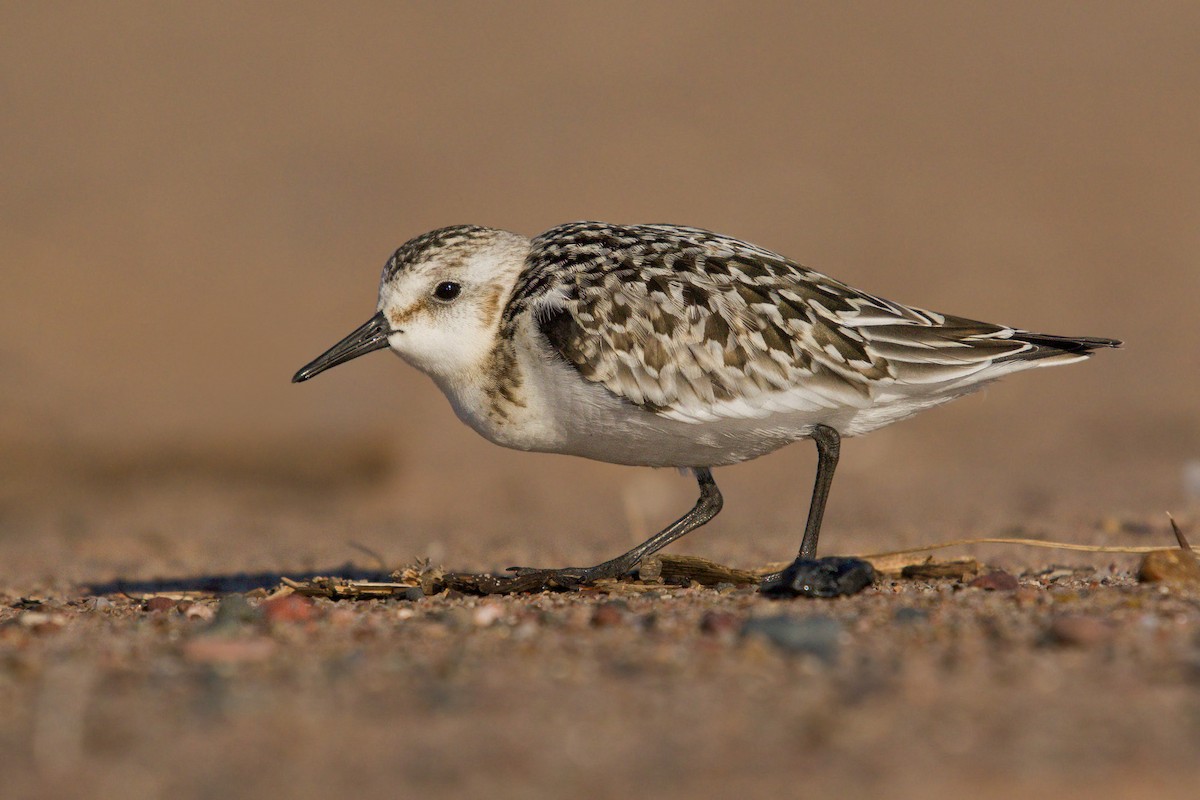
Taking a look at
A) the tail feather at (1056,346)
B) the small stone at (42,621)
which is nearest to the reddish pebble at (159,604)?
the small stone at (42,621)

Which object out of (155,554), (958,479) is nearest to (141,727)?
(155,554)

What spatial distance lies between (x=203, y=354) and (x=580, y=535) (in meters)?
6.07

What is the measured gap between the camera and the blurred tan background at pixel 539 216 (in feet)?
35.1

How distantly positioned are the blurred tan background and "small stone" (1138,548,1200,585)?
2.08 metres

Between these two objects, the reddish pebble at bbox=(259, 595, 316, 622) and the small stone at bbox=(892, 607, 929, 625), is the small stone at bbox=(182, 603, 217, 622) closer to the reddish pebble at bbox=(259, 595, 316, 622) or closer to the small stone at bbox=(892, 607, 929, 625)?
the reddish pebble at bbox=(259, 595, 316, 622)

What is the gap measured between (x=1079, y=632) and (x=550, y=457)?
27.2ft

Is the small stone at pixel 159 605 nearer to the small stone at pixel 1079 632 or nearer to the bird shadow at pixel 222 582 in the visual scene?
the bird shadow at pixel 222 582

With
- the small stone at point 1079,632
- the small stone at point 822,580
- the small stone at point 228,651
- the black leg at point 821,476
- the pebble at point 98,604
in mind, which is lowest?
the small stone at point 228,651

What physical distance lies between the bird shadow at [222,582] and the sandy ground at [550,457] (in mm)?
50

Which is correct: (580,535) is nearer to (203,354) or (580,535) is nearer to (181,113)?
(203,354)

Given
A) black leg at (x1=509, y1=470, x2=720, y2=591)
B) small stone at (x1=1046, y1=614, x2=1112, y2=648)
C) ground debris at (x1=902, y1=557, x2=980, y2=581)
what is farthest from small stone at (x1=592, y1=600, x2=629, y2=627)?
ground debris at (x1=902, y1=557, x2=980, y2=581)

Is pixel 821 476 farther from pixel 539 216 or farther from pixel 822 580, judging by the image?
pixel 539 216

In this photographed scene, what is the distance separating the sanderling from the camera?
18.1 ft

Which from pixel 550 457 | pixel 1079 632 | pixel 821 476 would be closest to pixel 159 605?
pixel 821 476
